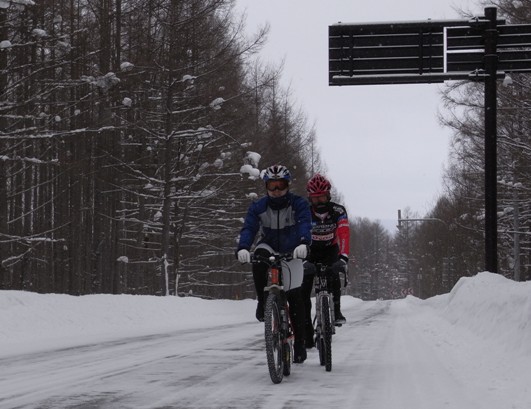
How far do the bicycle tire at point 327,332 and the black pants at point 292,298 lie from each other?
23 centimetres

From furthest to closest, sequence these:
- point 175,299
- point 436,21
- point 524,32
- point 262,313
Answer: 1. point 175,299
2. point 436,21
3. point 524,32
4. point 262,313

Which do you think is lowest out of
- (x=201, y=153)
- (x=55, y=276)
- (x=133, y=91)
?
(x=55, y=276)

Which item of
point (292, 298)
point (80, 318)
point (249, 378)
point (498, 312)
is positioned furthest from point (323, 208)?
point (80, 318)

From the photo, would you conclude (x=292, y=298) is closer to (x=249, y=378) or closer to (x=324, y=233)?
(x=249, y=378)

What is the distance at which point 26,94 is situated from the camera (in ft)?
59.2

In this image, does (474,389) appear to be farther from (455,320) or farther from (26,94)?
(26,94)

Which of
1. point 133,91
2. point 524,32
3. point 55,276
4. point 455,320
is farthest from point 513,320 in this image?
point 55,276

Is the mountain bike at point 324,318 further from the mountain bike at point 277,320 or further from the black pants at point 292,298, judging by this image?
the mountain bike at point 277,320

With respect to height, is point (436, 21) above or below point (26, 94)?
above

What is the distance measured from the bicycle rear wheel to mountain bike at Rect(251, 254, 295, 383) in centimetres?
48

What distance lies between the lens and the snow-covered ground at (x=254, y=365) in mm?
5516

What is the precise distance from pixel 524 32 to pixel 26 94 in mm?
11949

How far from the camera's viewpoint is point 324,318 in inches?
295

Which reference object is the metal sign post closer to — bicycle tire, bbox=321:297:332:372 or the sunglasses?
bicycle tire, bbox=321:297:332:372
